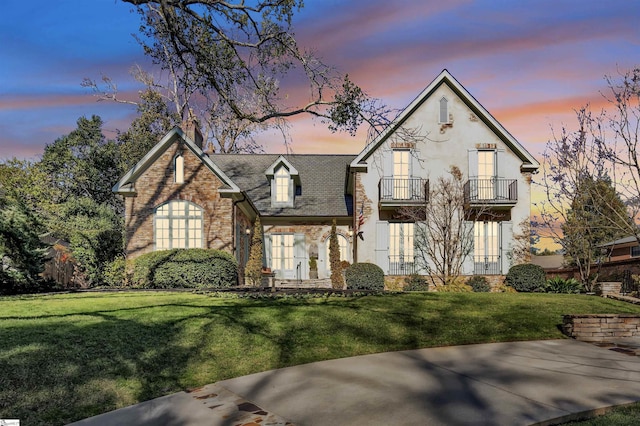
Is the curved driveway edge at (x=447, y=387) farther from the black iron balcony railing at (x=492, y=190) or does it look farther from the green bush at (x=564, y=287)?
the black iron balcony railing at (x=492, y=190)

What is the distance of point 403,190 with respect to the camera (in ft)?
80.2

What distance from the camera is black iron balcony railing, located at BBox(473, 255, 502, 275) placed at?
79.4 feet

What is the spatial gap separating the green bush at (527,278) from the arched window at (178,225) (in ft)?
44.1

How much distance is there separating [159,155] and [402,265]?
37.9 feet

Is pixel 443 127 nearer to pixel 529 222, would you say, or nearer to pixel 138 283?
pixel 529 222

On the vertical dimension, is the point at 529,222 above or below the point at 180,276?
above

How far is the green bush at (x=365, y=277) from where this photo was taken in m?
22.4

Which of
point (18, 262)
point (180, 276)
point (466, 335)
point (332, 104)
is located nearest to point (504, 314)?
point (466, 335)

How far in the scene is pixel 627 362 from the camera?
26.3 ft

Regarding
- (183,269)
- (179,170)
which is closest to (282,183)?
(179,170)

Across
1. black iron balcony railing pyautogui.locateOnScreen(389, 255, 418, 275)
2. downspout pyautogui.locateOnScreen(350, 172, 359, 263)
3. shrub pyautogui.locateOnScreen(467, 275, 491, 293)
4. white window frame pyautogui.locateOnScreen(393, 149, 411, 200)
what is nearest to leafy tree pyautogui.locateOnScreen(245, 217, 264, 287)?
downspout pyautogui.locateOnScreen(350, 172, 359, 263)

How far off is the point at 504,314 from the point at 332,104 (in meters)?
6.24

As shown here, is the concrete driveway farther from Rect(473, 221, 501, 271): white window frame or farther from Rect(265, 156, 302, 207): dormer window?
Rect(265, 156, 302, 207): dormer window

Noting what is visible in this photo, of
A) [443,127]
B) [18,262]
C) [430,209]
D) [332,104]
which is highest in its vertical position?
[443,127]
